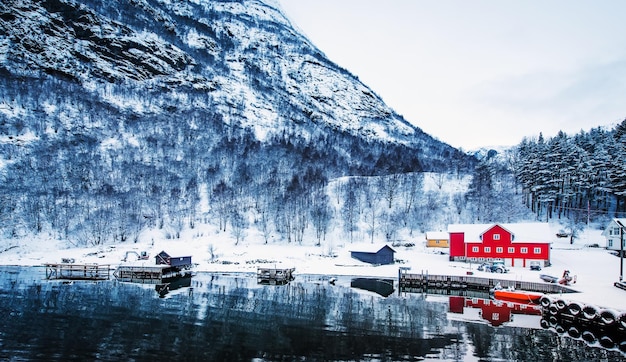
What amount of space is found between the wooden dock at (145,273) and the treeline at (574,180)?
249 ft

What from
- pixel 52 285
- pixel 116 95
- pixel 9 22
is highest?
pixel 9 22

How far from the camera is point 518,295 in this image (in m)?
41.2

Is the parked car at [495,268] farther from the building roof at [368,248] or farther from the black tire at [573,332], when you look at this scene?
the black tire at [573,332]

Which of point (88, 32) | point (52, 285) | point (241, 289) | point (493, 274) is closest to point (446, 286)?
point (493, 274)

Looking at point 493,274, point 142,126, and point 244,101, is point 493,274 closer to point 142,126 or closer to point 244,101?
point 142,126

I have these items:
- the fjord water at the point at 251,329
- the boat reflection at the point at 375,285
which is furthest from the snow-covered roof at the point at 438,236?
the fjord water at the point at 251,329

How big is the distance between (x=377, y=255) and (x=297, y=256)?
560 inches

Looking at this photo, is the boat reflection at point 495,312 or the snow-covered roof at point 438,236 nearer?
the boat reflection at point 495,312

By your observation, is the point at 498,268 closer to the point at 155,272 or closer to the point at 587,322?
the point at 587,322

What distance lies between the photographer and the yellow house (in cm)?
7575

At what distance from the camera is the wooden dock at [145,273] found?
176 ft

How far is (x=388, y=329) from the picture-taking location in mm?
29375

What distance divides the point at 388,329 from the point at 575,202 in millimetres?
81722

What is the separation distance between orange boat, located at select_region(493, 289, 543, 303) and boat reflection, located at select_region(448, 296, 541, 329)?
1132 mm
